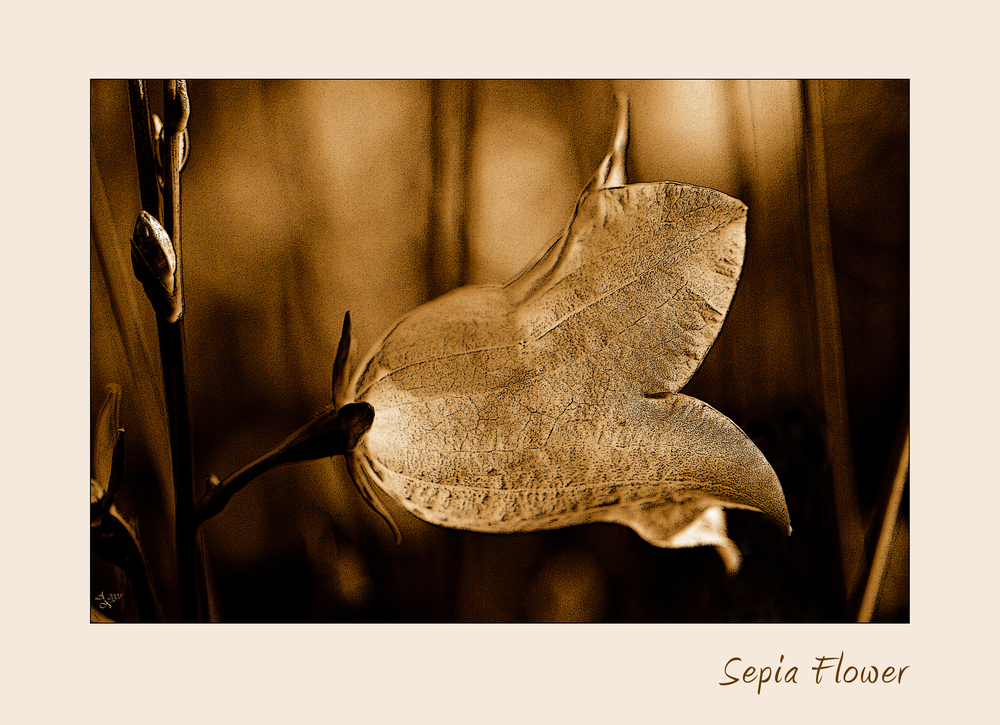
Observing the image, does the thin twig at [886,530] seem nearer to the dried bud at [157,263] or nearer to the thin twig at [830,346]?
the thin twig at [830,346]

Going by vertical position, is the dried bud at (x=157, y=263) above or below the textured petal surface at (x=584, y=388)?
above

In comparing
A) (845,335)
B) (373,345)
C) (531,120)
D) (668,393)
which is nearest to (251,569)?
(373,345)

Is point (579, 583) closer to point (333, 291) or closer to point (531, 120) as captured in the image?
point (333, 291)

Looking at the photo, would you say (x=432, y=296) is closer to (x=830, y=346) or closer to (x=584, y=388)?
(x=584, y=388)

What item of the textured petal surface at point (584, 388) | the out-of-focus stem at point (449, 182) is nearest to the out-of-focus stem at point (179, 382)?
the textured petal surface at point (584, 388)
